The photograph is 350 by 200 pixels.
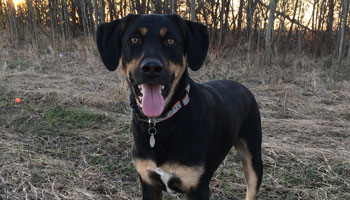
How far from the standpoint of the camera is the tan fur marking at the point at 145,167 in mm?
2133

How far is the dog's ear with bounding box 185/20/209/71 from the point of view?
2291 millimetres

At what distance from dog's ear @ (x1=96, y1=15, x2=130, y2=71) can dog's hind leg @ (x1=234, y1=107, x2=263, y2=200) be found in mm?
1341

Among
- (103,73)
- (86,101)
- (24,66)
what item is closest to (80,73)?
(103,73)

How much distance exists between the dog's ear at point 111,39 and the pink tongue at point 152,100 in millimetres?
386

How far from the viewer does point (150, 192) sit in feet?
7.54

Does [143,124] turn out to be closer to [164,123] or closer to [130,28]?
[164,123]

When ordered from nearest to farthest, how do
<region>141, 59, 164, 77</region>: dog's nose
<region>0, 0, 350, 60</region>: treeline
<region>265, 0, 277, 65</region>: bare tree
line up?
<region>141, 59, 164, 77</region>: dog's nose, <region>265, 0, 277, 65</region>: bare tree, <region>0, 0, 350, 60</region>: treeline

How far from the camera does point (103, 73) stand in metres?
8.20

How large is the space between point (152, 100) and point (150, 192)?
28.7 inches

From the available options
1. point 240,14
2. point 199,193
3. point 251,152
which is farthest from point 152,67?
point 240,14

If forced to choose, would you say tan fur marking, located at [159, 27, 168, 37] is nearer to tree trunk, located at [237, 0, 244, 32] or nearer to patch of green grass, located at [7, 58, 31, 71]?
patch of green grass, located at [7, 58, 31, 71]

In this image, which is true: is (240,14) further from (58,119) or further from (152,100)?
(152,100)

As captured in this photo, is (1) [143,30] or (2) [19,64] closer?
(1) [143,30]

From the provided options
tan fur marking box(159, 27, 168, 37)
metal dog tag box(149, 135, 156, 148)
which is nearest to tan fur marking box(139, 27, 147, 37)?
tan fur marking box(159, 27, 168, 37)
